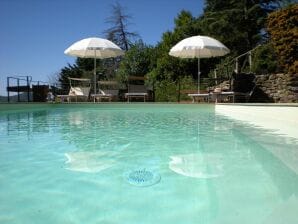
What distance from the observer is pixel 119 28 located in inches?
1112

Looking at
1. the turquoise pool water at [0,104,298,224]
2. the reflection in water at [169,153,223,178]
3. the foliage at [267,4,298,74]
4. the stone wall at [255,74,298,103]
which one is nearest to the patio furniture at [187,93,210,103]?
the stone wall at [255,74,298,103]

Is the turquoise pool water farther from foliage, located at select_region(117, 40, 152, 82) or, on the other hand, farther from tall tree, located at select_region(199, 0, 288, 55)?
tall tree, located at select_region(199, 0, 288, 55)

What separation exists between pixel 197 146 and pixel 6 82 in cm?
1168

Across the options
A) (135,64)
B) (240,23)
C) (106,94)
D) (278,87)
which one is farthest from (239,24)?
(106,94)

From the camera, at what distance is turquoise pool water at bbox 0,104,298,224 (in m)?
1.95

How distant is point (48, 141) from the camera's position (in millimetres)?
4688

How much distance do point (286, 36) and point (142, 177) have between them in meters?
12.8

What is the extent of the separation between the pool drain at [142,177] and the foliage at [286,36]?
11.7 m

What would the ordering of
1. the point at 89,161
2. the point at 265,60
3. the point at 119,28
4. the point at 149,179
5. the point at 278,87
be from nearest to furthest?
the point at 149,179 < the point at 89,161 < the point at 278,87 < the point at 265,60 < the point at 119,28

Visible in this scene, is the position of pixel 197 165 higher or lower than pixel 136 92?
lower

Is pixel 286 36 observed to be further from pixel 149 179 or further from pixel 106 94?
pixel 149 179

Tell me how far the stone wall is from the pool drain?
36.3 ft

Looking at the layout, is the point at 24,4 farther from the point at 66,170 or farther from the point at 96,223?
the point at 96,223

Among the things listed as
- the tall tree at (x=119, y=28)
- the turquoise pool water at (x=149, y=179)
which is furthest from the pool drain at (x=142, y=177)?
the tall tree at (x=119, y=28)
